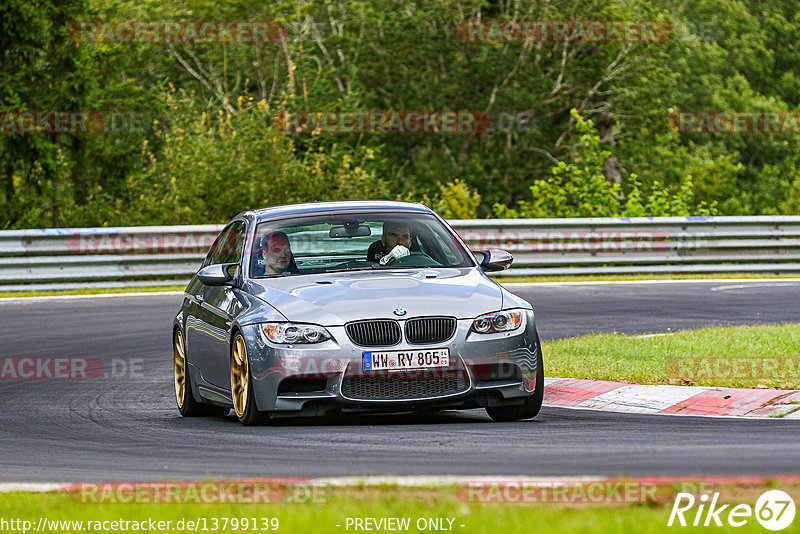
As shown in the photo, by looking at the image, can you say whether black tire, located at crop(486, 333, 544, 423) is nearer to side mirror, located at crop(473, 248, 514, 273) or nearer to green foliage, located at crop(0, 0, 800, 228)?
side mirror, located at crop(473, 248, 514, 273)

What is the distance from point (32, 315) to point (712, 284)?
1060 centimetres

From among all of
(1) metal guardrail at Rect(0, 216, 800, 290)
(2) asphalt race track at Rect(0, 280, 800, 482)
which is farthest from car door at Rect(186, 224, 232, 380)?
(1) metal guardrail at Rect(0, 216, 800, 290)

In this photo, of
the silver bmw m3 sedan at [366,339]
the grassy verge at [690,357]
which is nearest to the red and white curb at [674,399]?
the grassy verge at [690,357]

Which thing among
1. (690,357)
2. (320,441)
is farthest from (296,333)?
(690,357)

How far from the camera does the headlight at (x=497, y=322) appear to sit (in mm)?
9445

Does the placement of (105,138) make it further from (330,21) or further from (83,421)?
(83,421)

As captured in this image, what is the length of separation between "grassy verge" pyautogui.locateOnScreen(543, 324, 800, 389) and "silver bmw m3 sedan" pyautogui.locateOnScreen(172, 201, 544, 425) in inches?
84.4

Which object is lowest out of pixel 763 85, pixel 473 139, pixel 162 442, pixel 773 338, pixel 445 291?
pixel 763 85

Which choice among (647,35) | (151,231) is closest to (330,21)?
(647,35)

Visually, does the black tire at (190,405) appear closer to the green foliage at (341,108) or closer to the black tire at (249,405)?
the black tire at (249,405)

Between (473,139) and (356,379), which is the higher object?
(356,379)

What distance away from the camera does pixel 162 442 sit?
358 inches

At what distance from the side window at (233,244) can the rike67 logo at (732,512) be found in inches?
224

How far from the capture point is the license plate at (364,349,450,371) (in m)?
9.26
